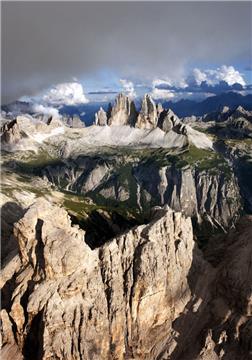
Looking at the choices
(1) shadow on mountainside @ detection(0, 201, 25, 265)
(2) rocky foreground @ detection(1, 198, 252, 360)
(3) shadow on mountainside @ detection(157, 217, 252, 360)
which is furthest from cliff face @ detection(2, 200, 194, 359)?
(1) shadow on mountainside @ detection(0, 201, 25, 265)

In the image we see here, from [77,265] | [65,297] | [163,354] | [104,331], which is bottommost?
[163,354]

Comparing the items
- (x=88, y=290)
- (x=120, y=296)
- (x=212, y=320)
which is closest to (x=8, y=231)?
(x=88, y=290)

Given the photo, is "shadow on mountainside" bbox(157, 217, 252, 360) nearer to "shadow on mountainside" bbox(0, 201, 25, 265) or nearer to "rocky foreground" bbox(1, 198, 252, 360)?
"rocky foreground" bbox(1, 198, 252, 360)

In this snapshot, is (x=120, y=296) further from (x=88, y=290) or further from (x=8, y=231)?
(x=8, y=231)

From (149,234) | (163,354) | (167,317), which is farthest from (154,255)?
(163,354)

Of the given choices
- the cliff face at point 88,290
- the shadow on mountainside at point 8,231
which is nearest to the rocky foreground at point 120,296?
the cliff face at point 88,290

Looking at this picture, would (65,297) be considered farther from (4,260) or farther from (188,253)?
(188,253)

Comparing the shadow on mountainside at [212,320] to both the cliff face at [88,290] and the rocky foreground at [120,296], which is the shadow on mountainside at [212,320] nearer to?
the rocky foreground at [120,296]

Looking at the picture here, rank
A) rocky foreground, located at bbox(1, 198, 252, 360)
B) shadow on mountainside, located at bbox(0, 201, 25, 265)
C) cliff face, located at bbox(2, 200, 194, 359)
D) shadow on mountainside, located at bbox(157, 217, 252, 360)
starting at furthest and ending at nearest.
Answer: shadow on mountainside, located at bbox(0, 201, 25, 265) < shadow on mountainside, located at bbox(157, 217, 252, 360) < rocky foreground, located at bbox(1, 198, 252, 360) < cliff face, located at bbox(2, 200, 194, 359)
